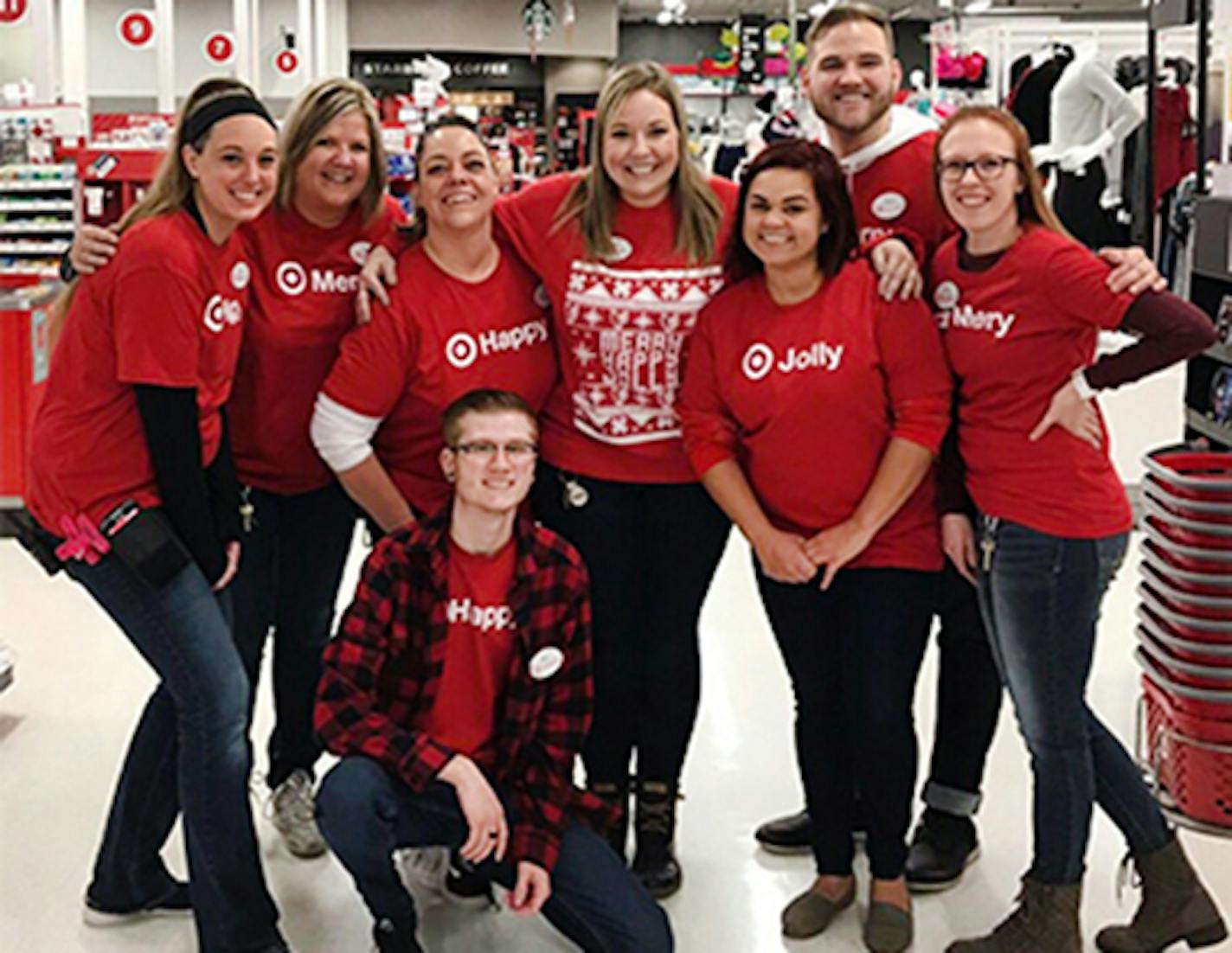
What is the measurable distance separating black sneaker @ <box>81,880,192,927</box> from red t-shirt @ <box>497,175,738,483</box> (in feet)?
3.89

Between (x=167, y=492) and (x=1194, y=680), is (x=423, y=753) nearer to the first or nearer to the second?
(x=167, y=492)

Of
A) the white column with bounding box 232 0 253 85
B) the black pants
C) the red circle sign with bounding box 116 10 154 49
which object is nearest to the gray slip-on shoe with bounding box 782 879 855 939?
the black pants

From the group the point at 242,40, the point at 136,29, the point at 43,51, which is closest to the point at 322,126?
the point at 43,51

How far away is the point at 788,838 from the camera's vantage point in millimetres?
3506

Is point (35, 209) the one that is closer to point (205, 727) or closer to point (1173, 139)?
point (1173, 139)

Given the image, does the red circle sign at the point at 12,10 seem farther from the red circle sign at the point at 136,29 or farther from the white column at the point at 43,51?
the red circle sign at the point at 136,29

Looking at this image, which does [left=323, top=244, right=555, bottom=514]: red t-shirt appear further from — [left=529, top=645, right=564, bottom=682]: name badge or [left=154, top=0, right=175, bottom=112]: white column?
[left=154, top=0, right=175, bottom=112]: white column

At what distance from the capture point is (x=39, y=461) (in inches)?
105

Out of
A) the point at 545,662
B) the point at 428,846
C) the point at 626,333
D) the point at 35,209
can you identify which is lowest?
the point at 428,846

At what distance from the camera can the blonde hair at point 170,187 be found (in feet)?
8.80

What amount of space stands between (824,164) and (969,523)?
28.6 inches

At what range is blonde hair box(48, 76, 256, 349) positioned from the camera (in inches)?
106

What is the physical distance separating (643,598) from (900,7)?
27.7 metres

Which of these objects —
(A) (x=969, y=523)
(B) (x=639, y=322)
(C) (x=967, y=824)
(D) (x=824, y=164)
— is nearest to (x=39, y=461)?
(B) (x=639, y=322)
